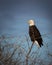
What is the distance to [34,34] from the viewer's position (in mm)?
5320

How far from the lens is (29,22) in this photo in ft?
19.5

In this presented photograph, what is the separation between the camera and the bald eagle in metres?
5.07

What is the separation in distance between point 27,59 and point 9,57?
0.47 m

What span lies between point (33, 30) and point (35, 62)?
1699mm

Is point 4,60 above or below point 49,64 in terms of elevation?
above

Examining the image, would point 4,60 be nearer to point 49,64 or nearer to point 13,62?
point 13,62

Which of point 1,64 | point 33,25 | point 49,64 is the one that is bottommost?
point 49,64

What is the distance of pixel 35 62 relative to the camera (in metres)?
4.00

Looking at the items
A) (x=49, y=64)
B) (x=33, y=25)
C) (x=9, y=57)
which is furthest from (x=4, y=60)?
(x=33, y=25)

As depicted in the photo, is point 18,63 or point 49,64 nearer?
point 18,63

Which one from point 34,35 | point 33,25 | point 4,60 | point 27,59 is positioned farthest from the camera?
point 33,25

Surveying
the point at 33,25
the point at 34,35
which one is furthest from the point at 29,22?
the point at 34,35

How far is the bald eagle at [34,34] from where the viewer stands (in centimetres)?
507

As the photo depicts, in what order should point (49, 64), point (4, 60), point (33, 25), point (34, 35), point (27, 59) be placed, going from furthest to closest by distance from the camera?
point (33, 25), point (34, 35), point (49, 64), point (4, 60), point (27, 59)
